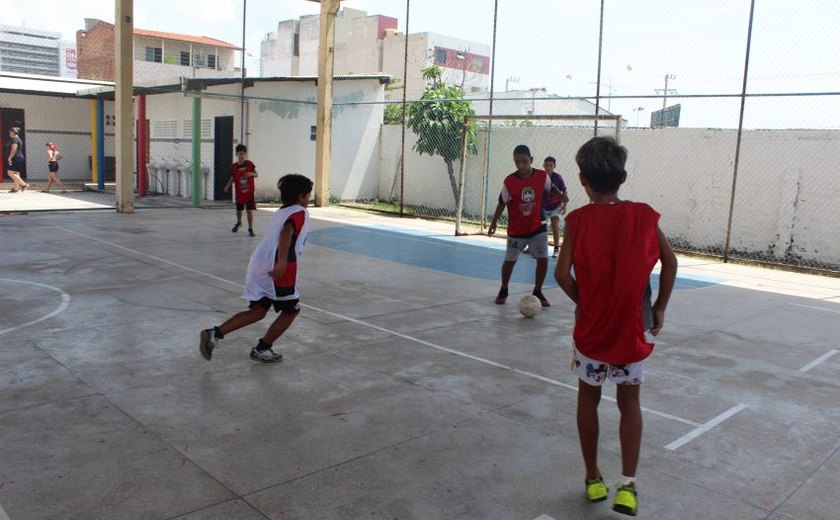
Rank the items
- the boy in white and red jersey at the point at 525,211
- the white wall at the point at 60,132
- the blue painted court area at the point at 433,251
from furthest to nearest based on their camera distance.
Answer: the white wall at the point at 60,132 < the blue painted court area at the point at 433,251 < the boy in white and red jersey at the point at 525,211

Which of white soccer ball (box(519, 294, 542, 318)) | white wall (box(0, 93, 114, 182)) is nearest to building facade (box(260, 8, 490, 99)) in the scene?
white wall (box(0, 93, 114, 182))

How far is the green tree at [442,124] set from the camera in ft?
60.7

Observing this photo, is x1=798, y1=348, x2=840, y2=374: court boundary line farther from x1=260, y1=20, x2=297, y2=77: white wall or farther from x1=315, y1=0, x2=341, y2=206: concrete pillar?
x1=260, y1=20, x2=297, y2=77: white wall

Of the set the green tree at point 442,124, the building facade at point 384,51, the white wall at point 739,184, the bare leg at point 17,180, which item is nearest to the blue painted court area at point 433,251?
the white wall at point 739,184

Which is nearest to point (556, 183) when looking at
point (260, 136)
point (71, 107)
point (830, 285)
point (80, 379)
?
point (830, 285)

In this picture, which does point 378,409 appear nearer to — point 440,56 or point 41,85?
point 41,85

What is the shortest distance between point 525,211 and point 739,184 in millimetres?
8042

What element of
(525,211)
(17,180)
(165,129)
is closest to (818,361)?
(525,211)

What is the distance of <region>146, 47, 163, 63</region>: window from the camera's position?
43369 millimetres

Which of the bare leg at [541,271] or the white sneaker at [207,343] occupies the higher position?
the bare leg at [541,271]

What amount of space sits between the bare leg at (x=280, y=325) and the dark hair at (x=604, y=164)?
2.81 metres

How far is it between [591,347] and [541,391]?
1.84m

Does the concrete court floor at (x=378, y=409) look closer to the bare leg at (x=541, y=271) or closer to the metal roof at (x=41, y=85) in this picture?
the bare leg at (x=541, y=271)

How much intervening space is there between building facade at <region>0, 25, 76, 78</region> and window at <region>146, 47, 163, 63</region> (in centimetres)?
567
